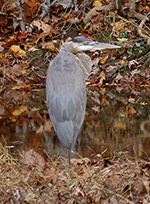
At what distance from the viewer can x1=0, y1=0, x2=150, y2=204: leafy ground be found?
312cm

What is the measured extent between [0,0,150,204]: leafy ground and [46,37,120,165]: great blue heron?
1.13ft

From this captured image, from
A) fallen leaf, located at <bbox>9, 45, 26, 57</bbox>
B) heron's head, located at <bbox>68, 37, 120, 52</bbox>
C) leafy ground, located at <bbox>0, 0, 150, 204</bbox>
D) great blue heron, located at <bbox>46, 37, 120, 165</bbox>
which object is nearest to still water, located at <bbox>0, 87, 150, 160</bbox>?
leafy ground, located at <bbox>0, 0, 150, 204</bbox>

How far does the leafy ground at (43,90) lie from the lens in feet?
10.2

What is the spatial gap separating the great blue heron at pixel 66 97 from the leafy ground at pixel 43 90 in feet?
1.13

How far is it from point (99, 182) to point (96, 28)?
6.38 m

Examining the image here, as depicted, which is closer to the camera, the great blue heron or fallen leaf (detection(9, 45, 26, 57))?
the great blue heron

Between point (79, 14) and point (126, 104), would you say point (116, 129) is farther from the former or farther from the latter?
point (79, 14)

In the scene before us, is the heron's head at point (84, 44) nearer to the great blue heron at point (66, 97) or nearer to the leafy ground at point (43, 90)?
the great blue heron at point (66, 97)

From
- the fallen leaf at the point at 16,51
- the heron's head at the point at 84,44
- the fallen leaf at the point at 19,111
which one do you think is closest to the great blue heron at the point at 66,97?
the heron's head at the point at 84,44

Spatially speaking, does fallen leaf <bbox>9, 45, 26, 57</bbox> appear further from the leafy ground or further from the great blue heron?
the great blue heron

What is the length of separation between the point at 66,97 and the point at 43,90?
342 cm

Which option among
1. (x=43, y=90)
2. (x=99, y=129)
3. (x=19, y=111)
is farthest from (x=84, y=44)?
(x=43, y=90)

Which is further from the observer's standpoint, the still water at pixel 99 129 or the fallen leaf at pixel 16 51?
the fallen leaf at pixel 16 51

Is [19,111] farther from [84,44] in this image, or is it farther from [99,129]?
[84,44]
